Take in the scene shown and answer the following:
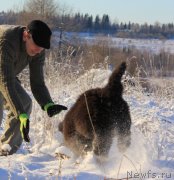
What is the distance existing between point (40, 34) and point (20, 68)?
78cm

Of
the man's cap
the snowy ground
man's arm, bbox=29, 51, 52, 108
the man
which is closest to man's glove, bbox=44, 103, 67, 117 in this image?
the man

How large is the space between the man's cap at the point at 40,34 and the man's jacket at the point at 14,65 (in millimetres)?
300

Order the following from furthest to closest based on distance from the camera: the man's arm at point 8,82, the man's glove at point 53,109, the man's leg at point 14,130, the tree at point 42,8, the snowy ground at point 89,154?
the tree at point 42,8 < the man's leg at point 14,130 < the man's glove at point 53,109 < the man's arm at point 8,82 < the snowy ground at point 89,154

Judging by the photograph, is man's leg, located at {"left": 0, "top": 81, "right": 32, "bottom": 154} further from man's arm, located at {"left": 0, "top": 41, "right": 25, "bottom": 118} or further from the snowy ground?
man's arm, located at {"left": 0, "top": 41, "right": 25, "bottom": 118}

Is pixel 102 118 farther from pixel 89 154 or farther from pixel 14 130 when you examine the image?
pixel 14 130

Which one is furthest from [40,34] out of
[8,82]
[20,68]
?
[20,68]

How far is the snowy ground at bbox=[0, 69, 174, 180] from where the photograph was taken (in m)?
3.36

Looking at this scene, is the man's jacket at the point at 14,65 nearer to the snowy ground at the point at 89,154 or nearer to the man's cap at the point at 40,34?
the man's cap at the point at 40,34

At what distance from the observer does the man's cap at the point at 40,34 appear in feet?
11.9

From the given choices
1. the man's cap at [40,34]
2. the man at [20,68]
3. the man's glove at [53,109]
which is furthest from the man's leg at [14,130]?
the man's cap at [40,34]

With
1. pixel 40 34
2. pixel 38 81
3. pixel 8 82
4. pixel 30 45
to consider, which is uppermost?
pixel 40 34

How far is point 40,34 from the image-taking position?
363 centimetres

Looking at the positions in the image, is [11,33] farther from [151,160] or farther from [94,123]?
[151,160]

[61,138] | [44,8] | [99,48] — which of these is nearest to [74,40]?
[44,8]
